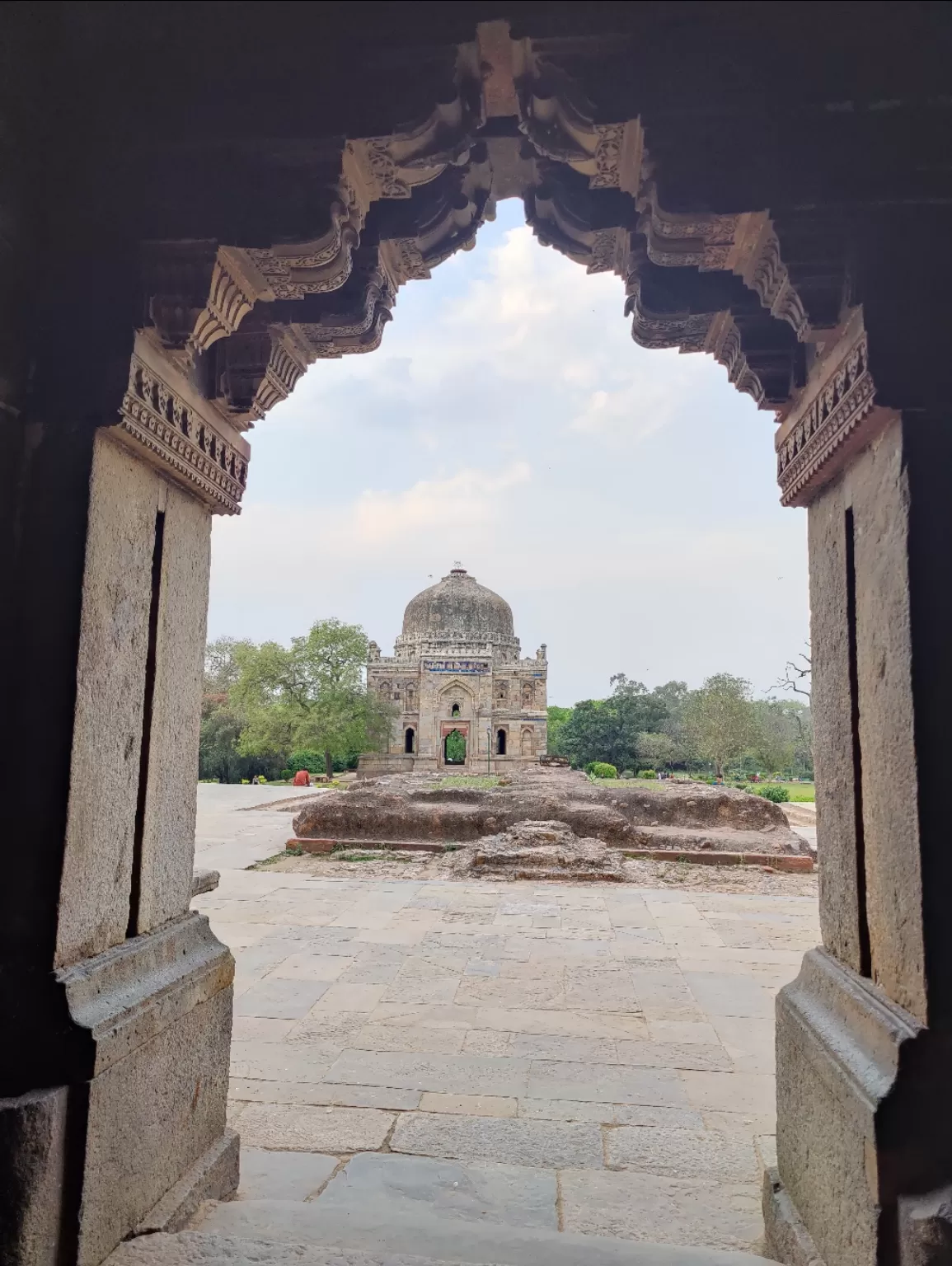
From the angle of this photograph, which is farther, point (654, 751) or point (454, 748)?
point (654, 751)

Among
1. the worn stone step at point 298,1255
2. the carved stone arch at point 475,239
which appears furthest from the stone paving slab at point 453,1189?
the carved stone arch at point 475,239

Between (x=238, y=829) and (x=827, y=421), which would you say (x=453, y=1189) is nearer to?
(x=827, y=421)

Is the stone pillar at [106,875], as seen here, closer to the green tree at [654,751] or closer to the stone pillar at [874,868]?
the stone pillar at [874,868]

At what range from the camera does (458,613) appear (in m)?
40.2

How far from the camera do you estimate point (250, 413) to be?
2525 mm

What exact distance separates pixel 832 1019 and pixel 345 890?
652 centimetres

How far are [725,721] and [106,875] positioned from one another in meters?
33.6

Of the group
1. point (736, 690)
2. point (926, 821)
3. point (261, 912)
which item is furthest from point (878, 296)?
point (736, 690)

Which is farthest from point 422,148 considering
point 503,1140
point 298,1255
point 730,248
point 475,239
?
point 503,1140

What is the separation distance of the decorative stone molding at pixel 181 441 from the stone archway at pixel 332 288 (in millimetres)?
15

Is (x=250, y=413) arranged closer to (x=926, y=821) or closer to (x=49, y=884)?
(x=49, y=884)

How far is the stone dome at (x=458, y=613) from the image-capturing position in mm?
39906

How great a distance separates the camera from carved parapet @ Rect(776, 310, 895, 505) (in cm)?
178

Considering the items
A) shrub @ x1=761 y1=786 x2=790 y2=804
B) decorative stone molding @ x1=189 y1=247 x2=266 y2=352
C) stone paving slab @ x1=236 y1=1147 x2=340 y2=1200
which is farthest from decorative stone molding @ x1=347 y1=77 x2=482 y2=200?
shrub @ x1=761 y1=786 x2=790 y2=804
